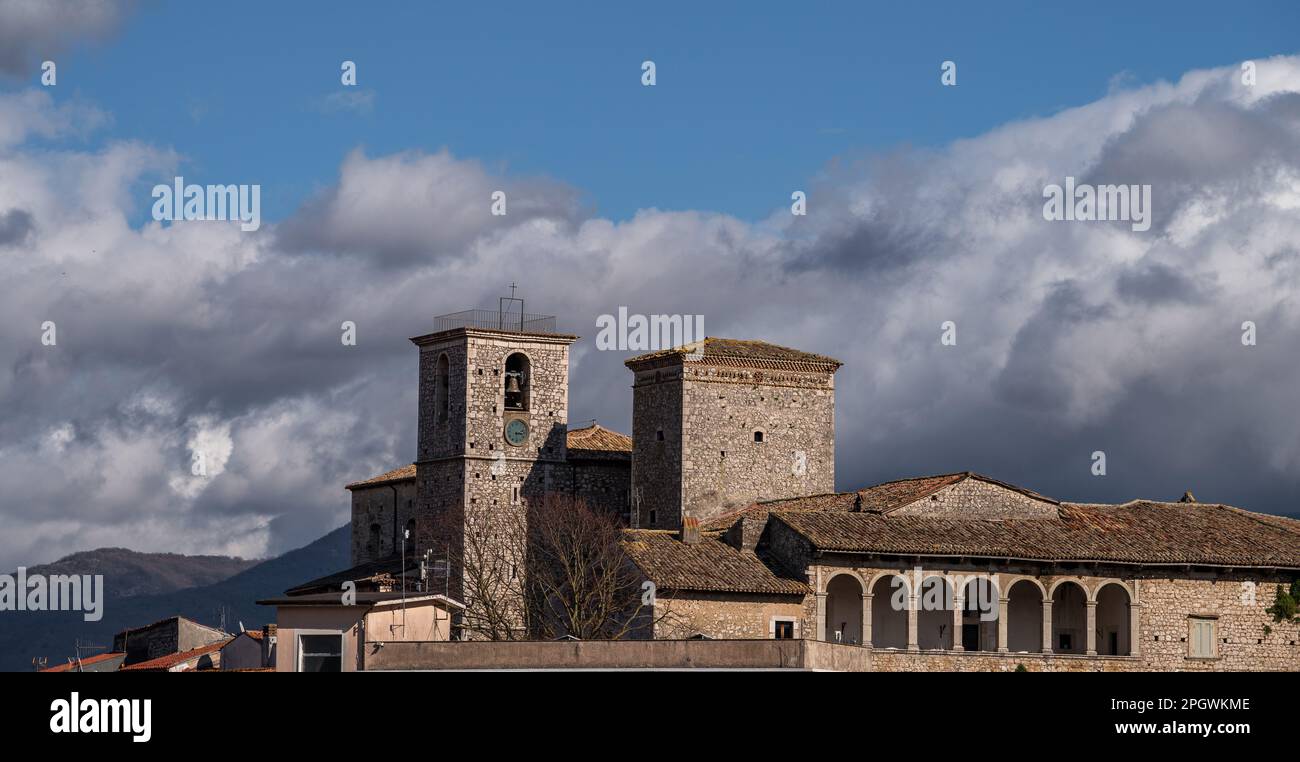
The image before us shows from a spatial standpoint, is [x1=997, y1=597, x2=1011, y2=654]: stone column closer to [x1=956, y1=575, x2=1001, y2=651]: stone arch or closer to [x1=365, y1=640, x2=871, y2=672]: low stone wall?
[x1=956, y1=575, x2=1001, y2=651]: stone arch

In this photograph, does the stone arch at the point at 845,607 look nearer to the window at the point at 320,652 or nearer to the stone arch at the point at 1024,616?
the stone arch at the point at 1024,616

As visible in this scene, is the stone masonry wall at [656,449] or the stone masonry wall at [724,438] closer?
the stone masonry wall at [724,438]

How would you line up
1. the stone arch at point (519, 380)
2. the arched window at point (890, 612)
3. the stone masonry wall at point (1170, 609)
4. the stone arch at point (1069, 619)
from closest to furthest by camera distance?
the arched window at point (890, 612), the stone masonry wall at point (1170, 609), the stone arch at point (1069, 619), the stone arch at point (519, 380)

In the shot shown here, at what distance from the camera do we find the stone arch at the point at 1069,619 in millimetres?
71812

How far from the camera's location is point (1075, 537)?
236 ft

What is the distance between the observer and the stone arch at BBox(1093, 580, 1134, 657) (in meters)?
70.9

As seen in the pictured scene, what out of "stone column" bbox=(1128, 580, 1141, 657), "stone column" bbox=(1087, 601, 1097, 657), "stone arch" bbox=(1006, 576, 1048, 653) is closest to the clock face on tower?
"stone arch" bbox=(1006, 576, 1048, 653)

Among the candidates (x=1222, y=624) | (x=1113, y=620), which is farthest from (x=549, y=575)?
(x=1222, y=624)

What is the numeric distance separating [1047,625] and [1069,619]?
2094mm

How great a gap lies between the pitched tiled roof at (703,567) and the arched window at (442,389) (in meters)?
12.6

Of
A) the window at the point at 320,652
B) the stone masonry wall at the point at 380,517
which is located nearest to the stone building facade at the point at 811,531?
the stone masonry wall at the point at 380,517
